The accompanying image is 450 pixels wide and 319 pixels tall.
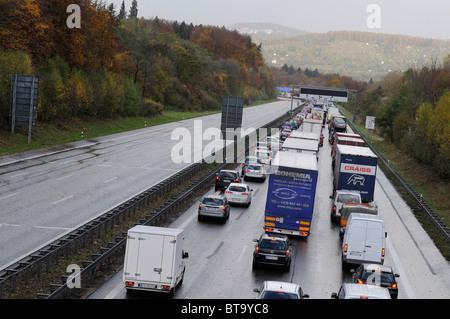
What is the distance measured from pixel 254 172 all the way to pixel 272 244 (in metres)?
22.8

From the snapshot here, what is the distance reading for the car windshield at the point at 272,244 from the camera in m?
22.1

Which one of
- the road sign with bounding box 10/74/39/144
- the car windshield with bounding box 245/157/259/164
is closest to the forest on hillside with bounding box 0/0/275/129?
the road sign with bounding box 10/74/39/144

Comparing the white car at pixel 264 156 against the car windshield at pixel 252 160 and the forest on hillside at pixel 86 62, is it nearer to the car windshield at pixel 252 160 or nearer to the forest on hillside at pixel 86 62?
the car windshield at pixel 252 160

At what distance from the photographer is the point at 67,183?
37.0 m

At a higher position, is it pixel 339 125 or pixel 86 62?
pixel 86 62

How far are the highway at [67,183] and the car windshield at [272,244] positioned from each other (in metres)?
8.35

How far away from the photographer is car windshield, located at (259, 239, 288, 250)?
22.1m

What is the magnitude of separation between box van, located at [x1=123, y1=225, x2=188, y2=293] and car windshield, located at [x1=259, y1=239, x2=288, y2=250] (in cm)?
550

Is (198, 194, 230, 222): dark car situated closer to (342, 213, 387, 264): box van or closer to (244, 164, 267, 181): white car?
(342, 213, 387, 264): box van

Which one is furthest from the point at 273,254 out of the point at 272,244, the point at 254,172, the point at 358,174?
the point at 254,172

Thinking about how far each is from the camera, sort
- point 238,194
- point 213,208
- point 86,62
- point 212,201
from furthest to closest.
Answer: point 86,62 → point 238,194 → point 212,201 → point 213,208

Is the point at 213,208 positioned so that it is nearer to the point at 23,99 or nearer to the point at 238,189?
Result: the point at 238,189

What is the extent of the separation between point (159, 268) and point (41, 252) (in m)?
4.38

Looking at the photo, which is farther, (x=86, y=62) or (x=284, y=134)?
(x=86, y=62)
